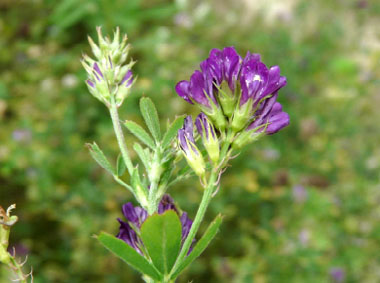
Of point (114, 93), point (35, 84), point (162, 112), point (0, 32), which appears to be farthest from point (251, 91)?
point (0, 32)

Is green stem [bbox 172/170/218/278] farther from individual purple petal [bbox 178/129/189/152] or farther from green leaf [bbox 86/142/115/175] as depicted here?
green leaf [bbox 86/142/115/175]

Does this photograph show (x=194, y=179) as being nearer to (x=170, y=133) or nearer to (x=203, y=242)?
(x=170, y=133)

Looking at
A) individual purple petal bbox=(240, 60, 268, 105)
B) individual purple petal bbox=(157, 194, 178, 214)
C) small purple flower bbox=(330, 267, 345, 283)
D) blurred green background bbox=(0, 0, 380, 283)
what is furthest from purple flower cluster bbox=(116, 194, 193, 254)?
small purple flower bbox=(330, 267, 345, 283)

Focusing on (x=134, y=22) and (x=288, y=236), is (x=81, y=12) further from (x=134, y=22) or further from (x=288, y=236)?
(x=288, y=236)

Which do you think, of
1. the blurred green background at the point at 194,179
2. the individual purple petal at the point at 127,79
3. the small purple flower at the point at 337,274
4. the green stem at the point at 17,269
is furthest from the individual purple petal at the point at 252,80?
the small purple flower at the point at 337,274

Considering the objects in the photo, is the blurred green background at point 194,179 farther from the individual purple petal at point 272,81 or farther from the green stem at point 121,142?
the individual purple petal at point 272,81

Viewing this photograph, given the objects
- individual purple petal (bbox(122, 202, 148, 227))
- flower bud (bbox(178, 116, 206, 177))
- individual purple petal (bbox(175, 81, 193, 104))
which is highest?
individual purple petal (bbox(175, 81, 193, 104))
